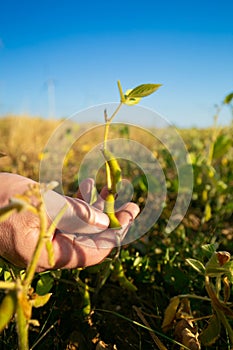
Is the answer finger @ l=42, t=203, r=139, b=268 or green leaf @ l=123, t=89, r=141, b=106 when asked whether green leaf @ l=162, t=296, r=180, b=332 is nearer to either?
finger @ l=42, t=203, r=139, b=268

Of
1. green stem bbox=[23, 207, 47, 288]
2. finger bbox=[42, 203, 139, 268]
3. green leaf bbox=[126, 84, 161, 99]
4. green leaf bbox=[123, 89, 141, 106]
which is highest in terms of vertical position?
green leaf bbox=[126, 84, 161, 99]

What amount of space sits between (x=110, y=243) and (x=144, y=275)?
313 millimetres

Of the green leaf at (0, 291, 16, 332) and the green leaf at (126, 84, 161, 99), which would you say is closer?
the green leaf at (0, 291, 16, 332)

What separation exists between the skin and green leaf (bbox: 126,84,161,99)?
0.83 ft

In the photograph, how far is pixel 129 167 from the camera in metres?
2.46

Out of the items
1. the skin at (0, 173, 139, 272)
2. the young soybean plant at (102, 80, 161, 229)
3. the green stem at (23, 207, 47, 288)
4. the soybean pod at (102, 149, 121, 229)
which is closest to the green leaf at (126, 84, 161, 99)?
the young soybean plant at (102, 80, 161, 229)

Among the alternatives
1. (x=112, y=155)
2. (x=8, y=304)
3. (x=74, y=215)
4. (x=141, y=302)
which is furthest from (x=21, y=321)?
(x=141, y=302)

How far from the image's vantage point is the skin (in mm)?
753

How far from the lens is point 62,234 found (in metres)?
0.79

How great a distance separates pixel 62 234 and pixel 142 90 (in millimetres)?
351

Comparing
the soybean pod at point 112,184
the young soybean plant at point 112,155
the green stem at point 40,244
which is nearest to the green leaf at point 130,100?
the young soybean plant at point 112,155

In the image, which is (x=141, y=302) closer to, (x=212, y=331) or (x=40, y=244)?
(x=212, y=331)

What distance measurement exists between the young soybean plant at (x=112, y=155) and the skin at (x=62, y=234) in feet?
0.07

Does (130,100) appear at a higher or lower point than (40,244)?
higher
